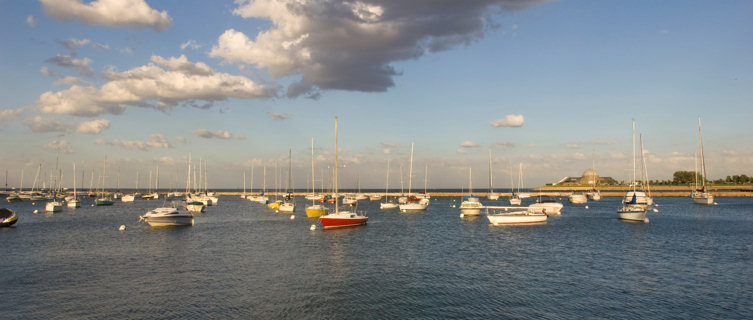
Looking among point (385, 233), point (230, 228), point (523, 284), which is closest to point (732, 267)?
point (523, 284)

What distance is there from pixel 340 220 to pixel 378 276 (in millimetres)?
29971

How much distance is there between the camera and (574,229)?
6341cm

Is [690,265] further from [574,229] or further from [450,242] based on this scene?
[574,229]

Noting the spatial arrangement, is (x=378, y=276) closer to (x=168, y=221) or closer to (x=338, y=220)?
(x=338, y=220)

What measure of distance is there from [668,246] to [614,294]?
24.7m

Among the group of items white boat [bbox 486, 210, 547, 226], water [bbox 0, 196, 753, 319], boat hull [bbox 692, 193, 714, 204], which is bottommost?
water [bbox 0, 196, 753, 319]

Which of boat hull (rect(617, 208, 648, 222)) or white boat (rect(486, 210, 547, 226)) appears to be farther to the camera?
boat hull (rect(617, 208, 648, 222))

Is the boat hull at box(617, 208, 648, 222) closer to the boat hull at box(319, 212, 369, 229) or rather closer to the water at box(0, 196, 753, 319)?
the water at box(0, 196, 753, 319)

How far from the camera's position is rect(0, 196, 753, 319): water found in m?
24.0

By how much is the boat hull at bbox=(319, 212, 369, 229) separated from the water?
16.3 feet

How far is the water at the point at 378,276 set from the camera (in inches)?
945

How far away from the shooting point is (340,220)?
203 feet

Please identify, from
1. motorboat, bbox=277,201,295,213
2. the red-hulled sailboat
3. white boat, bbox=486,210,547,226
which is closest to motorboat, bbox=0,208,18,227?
the red-hulled sailboat

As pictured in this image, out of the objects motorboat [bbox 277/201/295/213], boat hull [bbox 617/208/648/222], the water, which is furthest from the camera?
motorboat [bbox 277/201/295/213]
